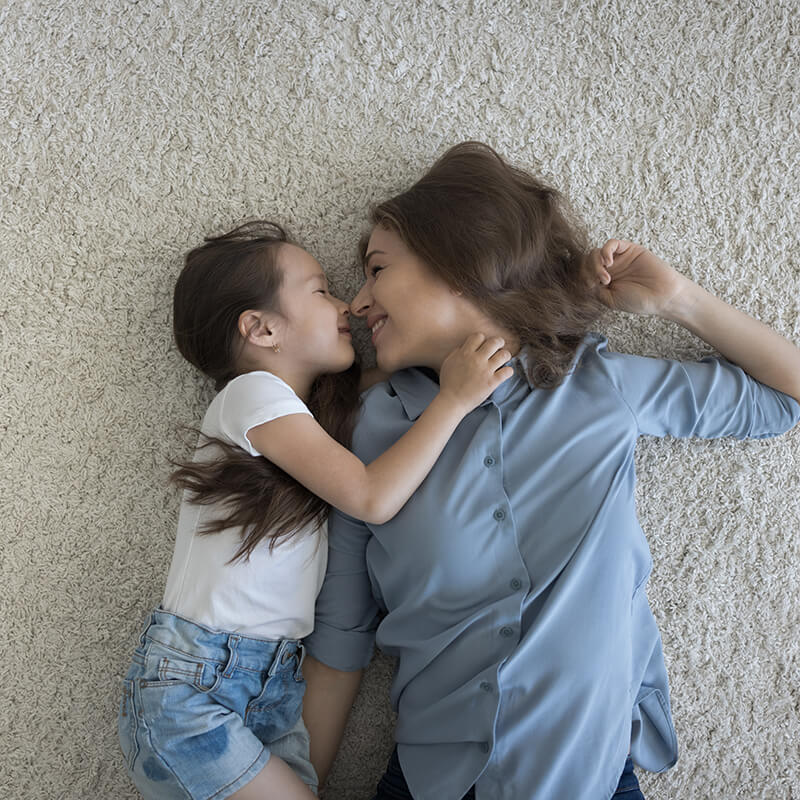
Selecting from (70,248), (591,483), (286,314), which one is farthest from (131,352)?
(591,483)

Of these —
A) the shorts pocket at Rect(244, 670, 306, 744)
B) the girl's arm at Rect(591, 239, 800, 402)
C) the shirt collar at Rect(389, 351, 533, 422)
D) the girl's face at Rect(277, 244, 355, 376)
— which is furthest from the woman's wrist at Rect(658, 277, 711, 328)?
the shorts pocket at Rect(244, 670, 306, 744)

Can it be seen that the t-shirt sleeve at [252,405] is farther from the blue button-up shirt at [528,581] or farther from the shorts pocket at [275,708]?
the shorts pocket at [275,708]

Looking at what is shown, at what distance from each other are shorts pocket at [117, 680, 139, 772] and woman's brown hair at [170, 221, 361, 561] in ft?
0.88

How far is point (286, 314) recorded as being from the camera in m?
1.22

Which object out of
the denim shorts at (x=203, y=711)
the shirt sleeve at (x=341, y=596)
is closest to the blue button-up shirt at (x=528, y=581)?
→ the shirt sleeve at (x=341, y=596)

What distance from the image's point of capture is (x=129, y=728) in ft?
3.63

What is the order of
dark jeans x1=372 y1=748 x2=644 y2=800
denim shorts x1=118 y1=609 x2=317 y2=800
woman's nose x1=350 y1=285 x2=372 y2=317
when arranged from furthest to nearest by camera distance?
woman's nose x1=350 y1=285 x2=372 y2=317 < dark jeans x1=372 y1=748 x2=644 y2=800 < denim shorts x1=118 y1=609 x2=317 y2=800

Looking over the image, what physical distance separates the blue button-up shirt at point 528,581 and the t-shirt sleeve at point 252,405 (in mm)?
156

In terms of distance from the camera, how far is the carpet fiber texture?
1312mm

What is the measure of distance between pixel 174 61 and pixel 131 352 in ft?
1.80

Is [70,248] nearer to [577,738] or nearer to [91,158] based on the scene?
[91,158]

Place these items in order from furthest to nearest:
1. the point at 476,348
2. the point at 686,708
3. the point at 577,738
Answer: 1. the point at 686,708
2. the point at 476,348
3. the point at 577,738

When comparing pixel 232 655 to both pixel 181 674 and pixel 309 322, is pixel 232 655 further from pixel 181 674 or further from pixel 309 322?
pixel 309 322

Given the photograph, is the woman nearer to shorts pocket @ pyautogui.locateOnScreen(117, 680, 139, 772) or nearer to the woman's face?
the woman's face
